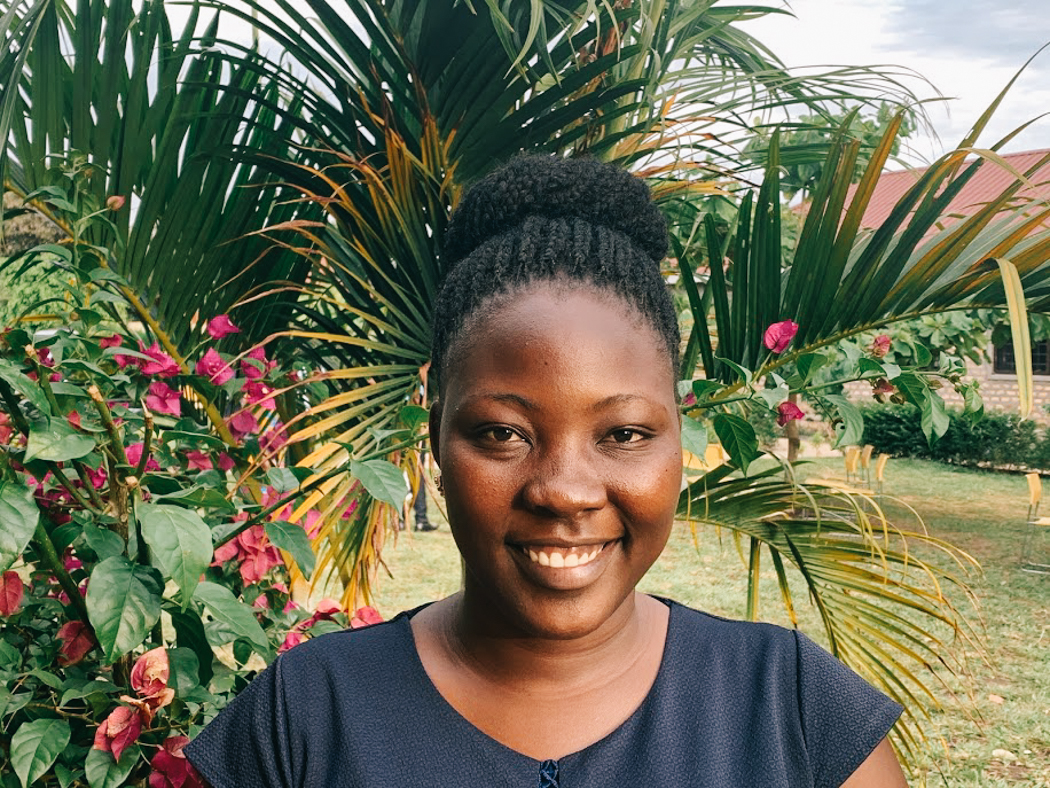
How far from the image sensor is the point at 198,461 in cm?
184

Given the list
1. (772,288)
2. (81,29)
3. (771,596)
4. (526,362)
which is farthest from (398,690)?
(771,596)

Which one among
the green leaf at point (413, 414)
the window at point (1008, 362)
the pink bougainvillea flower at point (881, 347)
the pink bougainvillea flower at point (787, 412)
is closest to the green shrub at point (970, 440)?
the window at point (1008, 362)

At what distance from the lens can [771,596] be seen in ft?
23.9

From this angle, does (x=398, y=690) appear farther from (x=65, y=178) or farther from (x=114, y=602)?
(x=65, y=178)

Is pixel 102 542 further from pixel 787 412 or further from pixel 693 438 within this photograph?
pixel 787 412

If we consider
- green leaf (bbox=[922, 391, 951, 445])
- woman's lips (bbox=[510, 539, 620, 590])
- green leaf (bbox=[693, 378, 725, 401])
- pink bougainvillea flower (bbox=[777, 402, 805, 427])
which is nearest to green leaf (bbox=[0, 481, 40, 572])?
woman's lips (bbox=[510, 539, 620, 590])

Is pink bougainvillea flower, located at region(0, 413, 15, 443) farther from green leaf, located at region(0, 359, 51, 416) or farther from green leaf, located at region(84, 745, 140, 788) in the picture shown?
green leaf, located at region(84, 745, 140, 788)

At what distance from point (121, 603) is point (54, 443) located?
0.22 m

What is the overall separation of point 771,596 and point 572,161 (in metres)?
6.52

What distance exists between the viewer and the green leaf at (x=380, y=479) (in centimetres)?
128

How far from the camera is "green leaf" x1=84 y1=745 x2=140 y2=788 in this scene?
1.41 m

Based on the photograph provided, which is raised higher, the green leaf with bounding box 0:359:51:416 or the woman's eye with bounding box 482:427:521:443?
the woman's eye with bounding box 482:427:521:443

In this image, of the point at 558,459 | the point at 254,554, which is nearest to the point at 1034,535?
the point at 254,554

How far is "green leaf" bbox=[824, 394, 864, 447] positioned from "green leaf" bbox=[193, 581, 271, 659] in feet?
3.29
